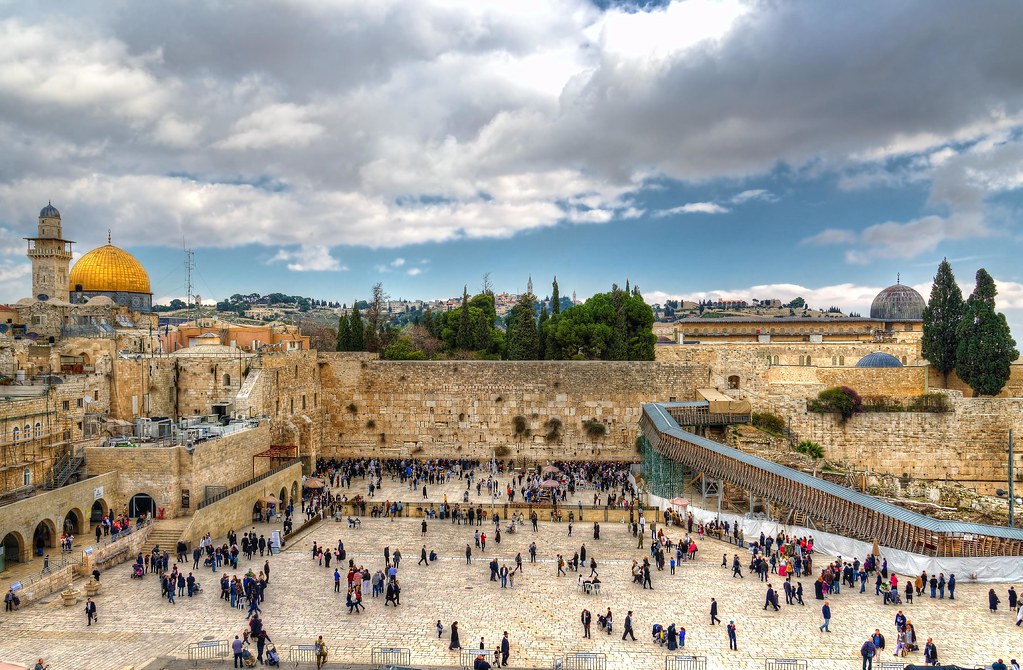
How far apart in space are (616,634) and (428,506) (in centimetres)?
1157

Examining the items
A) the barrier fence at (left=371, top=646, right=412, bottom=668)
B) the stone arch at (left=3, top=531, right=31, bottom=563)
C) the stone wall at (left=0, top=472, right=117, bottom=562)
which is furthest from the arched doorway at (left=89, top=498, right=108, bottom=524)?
the barrier fence at (left=371, top=646, right=412, bottom=668)

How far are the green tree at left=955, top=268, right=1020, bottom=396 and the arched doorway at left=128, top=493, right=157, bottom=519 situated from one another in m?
35.4

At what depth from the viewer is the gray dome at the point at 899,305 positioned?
52.7 meters

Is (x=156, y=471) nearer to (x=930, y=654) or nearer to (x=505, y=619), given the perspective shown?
(x=505, y=619)

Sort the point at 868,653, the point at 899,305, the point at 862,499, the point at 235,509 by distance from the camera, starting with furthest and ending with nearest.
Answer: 1. the point at 899,305
2. the point at 235,509
3. the point at 862,499
4. the point at 868,653

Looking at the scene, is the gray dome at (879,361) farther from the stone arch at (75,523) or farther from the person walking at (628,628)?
the stone arch at (75,523)

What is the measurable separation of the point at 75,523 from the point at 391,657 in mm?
13041

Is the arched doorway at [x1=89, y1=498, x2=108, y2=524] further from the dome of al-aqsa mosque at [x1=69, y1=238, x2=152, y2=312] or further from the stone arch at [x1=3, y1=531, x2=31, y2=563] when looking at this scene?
the dome of al-aqsa mosque at [x1=69, y1=238, x2=152, y2=312]

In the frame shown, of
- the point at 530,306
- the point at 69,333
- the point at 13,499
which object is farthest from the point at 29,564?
the point at 530,306

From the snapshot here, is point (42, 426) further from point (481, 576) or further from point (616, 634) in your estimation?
point (616, 634)

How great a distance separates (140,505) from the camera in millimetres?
22031

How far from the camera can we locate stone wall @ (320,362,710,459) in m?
34.1

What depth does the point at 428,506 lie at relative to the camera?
25.4 meters

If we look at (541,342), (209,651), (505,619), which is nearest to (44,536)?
(209,651)
